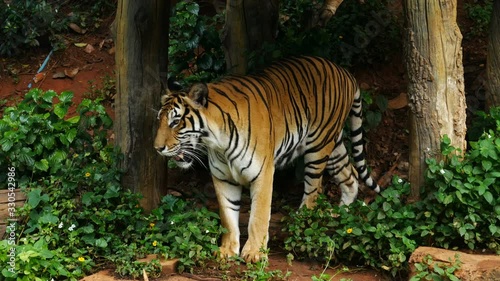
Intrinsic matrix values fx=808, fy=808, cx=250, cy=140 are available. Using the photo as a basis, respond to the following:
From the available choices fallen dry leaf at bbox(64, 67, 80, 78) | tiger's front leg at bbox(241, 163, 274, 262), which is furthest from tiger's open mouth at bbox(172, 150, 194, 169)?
fallen dry leaf at bbox(64, 67, 80, 78)

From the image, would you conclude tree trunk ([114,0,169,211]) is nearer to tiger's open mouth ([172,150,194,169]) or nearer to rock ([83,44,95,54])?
tiger's open mouth ([172,150,194,169])

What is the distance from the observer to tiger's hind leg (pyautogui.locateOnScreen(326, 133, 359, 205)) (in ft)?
23.2

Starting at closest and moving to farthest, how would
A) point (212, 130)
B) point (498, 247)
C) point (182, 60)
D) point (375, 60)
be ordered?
point (498, 247), point (212, 130), point (182, 60), point (375, 60)

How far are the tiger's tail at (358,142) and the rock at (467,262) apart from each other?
1.61 metres

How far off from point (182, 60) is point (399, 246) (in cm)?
301

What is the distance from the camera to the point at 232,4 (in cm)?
716

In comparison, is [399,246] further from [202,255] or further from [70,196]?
[70,196]

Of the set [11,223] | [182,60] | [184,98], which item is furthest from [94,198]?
[182,60]

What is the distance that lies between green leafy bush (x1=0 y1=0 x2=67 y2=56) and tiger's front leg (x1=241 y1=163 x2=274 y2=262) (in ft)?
17.6

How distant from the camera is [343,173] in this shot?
23.2ft

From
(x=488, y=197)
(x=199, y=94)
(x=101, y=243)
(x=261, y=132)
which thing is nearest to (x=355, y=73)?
(x=261, y=132)

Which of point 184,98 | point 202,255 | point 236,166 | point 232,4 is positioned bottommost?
point 202,255

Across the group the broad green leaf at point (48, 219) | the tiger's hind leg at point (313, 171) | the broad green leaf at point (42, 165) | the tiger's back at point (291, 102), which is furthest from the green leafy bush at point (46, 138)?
the tiger's hind leg at point (313, 171)

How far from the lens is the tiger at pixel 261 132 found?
5.93 metres
